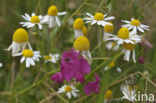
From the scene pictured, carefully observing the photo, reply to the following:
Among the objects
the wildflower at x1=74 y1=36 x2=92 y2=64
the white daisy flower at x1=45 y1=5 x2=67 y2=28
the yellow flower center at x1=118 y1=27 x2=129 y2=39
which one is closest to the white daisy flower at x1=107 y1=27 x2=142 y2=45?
the yellow flower center at x1=118 y1=27 x2=129 y2=39

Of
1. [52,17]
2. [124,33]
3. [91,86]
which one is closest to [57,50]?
[52,17]

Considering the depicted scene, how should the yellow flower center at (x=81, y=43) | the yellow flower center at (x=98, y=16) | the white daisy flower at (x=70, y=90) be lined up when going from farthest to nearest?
the white daisy flower at (x=70, y=90) → the yellow flower center at (x=98, y=16) → the yellow flower center at (x=81, y=43)

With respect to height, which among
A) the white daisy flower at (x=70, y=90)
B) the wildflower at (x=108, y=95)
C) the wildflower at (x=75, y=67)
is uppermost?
the wildflower at (x=75, y=67)

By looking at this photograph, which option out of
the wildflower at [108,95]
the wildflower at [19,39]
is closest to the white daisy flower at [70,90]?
the wildflower at [108,95]

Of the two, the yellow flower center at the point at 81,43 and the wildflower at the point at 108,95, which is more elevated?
the yellow flower center at the point at 81,43

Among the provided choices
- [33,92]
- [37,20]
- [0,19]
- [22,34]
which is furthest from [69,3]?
[22,34]

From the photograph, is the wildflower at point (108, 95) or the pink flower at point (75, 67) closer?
the pink flower at point (75, 67)

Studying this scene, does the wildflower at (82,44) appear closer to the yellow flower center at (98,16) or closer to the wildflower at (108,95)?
the yellow flower center at (98,16)

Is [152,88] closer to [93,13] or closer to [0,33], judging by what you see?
[93,13]
